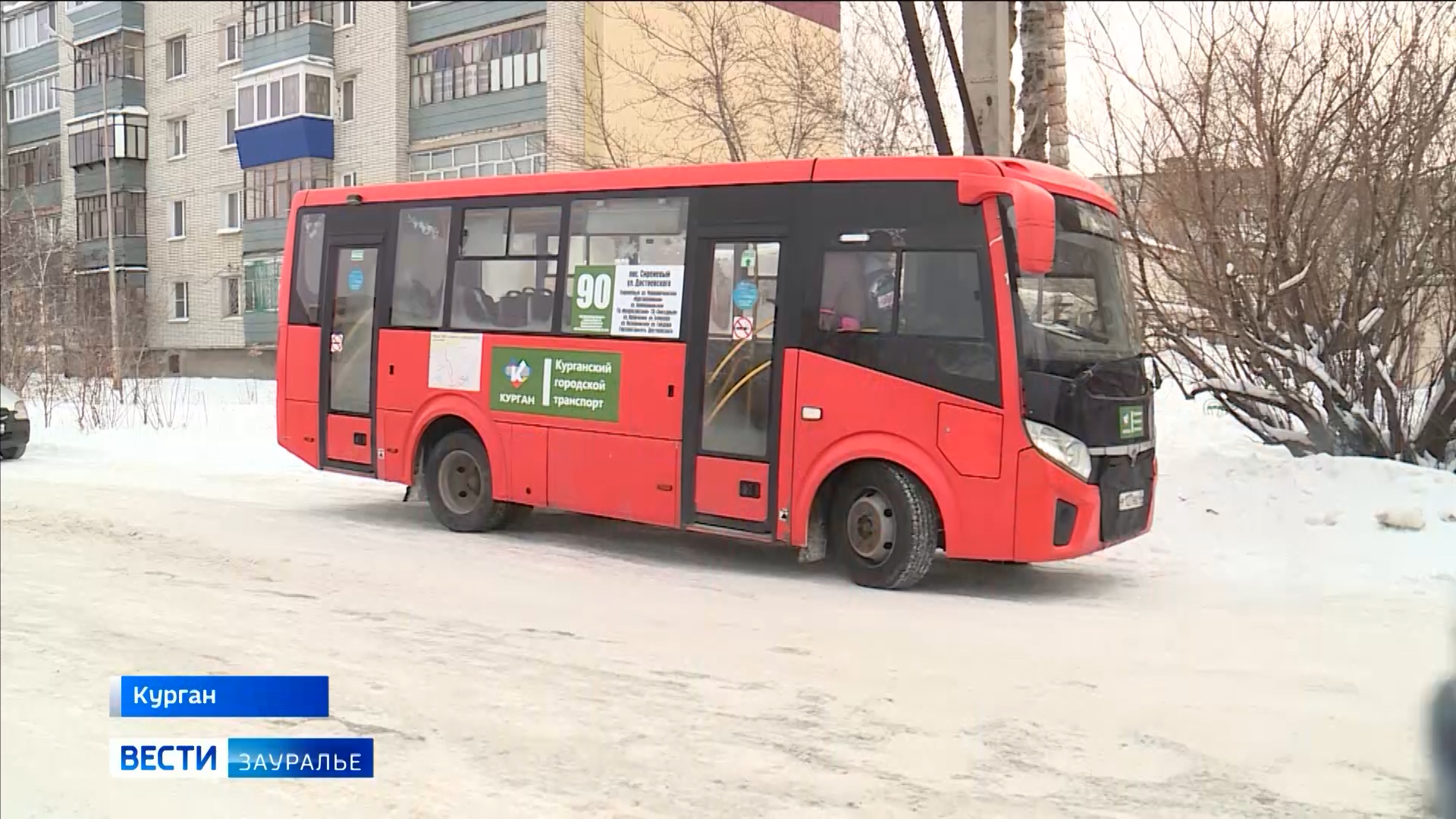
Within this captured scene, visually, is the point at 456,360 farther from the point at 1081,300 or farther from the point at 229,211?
the point at 229,211

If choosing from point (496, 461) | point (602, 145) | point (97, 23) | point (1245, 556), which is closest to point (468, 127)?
point (602, 145)

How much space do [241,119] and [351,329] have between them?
28.0 meters

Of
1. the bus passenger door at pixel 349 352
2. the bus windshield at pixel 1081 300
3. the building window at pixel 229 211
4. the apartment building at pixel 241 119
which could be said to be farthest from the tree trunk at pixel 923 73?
the building window at pixel 229 211

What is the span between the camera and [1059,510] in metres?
7.00

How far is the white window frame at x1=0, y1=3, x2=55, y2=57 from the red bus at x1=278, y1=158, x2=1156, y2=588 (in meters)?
37.9

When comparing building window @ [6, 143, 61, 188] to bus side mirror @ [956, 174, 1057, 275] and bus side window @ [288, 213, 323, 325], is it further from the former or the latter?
bus side mirror @ [956, 174, 1057, 275]

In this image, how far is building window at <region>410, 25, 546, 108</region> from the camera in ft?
91.9

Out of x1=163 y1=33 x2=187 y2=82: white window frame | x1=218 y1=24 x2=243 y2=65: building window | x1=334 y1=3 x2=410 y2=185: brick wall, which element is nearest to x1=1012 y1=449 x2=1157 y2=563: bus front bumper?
x1=334 y1=3 x2=410 y2=185: brick wall

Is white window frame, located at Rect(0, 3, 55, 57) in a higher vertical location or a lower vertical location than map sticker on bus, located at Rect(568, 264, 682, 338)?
higher

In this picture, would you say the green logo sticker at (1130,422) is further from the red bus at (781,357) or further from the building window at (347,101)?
the building window at (347,101)

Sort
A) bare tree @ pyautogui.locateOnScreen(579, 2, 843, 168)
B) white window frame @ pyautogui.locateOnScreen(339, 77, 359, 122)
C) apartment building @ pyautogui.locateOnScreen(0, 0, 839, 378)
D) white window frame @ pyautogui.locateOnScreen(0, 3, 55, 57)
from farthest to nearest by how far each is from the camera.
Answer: white window frame @ pyautogui.locateOnScreen(0, 3, 55, 57)
white window frame @ pyautogui.locateOnScreen(339, 77, 359, 122)
apartment building @ pyautogui.locateOnScreen(0, 0, 839, 378)
bare tree @ pyautogui.locateOnScreen(579, 2, 843, 168)

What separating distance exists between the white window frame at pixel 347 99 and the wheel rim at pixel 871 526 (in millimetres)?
28979

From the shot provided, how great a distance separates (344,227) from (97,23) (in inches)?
1419

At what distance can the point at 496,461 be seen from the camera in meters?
9.18
